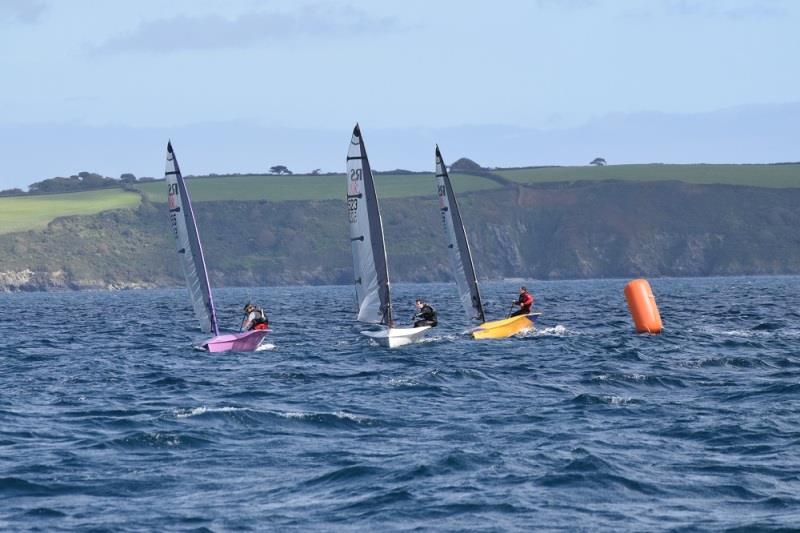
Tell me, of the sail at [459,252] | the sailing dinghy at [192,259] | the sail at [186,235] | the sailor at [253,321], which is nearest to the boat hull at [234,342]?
the sailing dinghy at [192,259]

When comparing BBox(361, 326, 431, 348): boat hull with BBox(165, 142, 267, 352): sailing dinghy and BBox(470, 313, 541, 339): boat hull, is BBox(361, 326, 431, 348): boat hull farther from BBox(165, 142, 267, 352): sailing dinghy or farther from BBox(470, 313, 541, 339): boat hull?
BBox(165, 142, 267, 352): sailing dinghy

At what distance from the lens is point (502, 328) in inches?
1923

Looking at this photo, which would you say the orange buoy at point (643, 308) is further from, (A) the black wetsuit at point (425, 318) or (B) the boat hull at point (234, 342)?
(B) the boat hull at point (234, 342)

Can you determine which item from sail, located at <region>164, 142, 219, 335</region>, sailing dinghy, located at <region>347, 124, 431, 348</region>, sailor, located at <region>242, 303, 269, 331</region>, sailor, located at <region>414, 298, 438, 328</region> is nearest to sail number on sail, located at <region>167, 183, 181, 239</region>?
sail, located at <region>164, 142, 219, 335</region>

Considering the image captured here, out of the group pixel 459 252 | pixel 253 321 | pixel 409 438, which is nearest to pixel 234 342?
pixel 253 321

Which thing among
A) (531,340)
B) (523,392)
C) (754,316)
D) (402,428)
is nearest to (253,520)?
(402,428)

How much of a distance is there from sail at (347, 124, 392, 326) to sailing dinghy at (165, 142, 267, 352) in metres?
3.77

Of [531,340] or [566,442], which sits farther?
[531,340]

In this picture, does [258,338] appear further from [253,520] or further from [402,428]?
[253,520]

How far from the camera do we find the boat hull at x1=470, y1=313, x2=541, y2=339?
159 ft

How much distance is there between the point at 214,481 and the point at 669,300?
72.1 m

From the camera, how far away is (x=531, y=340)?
4859 centimetres

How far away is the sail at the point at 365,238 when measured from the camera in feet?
148

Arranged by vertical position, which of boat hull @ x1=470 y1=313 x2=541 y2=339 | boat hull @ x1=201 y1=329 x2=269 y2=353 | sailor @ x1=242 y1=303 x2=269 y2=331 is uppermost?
sailor @ x1=242 y1=303 x2=269 y2=331
